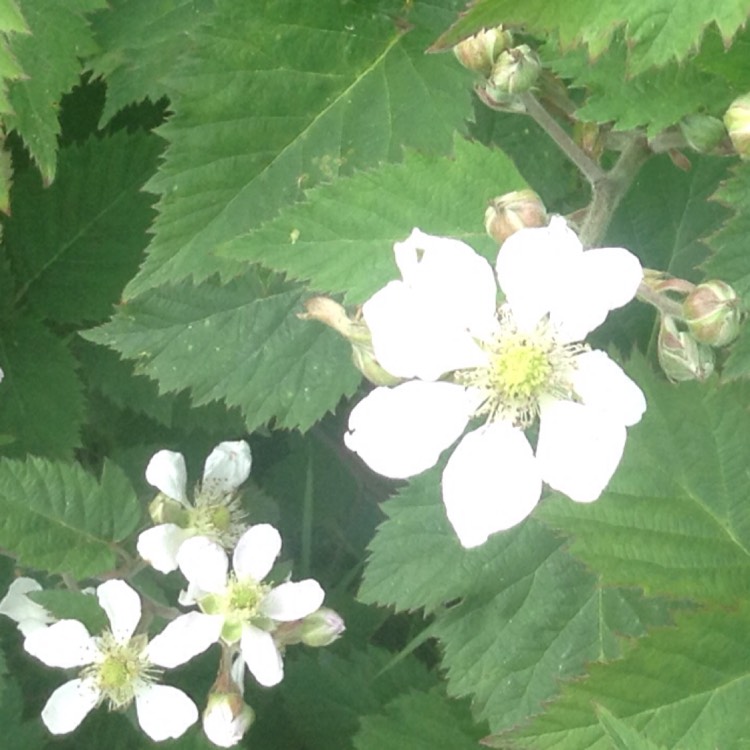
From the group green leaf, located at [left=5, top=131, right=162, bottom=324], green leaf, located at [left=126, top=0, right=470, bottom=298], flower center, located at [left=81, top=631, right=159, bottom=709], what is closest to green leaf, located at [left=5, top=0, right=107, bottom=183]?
green leaf, located at [left=126, top=0, right=470, bottom=298]

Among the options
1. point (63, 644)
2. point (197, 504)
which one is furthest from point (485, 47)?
point (63, 644)

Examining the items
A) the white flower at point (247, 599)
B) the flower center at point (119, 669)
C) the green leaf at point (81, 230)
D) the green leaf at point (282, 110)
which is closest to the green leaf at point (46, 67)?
the green leaf at point (282, 110)

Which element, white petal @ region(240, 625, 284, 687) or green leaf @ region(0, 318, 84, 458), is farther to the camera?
green leaf @ region(0, 318, 84, 458)

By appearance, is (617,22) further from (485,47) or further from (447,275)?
(447,275)

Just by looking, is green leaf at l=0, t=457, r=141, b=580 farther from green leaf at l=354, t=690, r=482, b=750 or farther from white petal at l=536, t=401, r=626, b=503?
white petal at l=536, t=401, r=626, b=503

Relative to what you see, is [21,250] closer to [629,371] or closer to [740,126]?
[629,371]

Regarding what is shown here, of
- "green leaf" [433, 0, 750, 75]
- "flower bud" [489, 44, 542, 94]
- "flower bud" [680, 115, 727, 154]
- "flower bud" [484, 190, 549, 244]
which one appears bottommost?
"flower bud" [680, 115, 727, 154]

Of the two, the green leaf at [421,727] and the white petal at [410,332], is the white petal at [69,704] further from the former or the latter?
the white petal at [410,332]
